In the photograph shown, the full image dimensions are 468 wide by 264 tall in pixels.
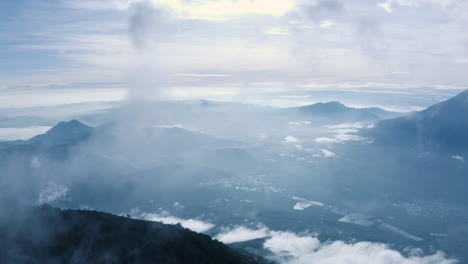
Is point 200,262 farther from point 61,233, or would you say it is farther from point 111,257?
point 61,233

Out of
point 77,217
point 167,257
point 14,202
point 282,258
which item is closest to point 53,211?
point 77,217

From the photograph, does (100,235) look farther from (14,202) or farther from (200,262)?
(14,202)

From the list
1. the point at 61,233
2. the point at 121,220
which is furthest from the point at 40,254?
the point at 121,220

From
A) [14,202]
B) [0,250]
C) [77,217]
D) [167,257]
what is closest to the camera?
[0,250]

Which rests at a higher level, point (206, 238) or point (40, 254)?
point (40, 254)

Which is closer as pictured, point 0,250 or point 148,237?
point 0,250

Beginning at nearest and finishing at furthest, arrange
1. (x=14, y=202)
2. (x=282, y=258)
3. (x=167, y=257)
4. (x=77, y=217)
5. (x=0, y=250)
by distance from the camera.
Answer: (x=0, y=250)
(x=167, y=257)
(x=77, y=217)
(x=14, y=202)
(x=282, y=258)

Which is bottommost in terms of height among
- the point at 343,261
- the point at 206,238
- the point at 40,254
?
the point at 343,261
